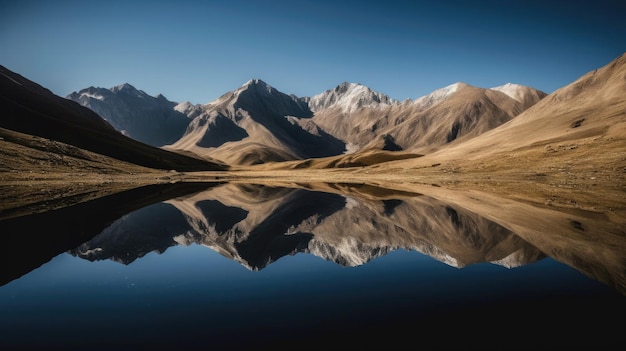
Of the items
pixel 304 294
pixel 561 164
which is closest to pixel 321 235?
pixel 304 294

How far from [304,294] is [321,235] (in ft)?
42.6

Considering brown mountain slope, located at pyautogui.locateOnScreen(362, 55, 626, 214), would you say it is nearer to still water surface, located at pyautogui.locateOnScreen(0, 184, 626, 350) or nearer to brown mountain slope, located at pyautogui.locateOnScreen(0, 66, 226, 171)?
still water surface, located at pyautogui.locateOnScreen(0, 184, 626, 350)

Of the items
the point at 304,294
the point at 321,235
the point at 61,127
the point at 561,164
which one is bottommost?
the point at 304,294

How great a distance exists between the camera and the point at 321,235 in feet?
91.9

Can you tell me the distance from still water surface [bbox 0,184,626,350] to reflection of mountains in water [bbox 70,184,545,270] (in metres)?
0.18

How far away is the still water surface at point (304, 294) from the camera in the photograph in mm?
11000

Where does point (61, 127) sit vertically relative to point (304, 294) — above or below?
above

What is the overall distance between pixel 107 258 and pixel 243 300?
39.3 ft

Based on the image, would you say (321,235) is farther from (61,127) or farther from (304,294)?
(61,127)

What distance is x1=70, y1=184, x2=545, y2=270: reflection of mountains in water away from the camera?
21.4 m

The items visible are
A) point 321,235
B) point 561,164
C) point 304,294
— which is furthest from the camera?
point 561,164

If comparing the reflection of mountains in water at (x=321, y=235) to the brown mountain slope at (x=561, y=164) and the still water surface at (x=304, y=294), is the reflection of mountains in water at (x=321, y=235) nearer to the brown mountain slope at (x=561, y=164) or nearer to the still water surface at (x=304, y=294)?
the still water surface at (x=304, y=294)

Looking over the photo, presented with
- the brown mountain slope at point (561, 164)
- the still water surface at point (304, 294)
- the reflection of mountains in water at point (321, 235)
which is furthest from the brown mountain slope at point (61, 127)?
the still water surface at point (304, 294)

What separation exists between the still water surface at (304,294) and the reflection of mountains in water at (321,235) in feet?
0.58
